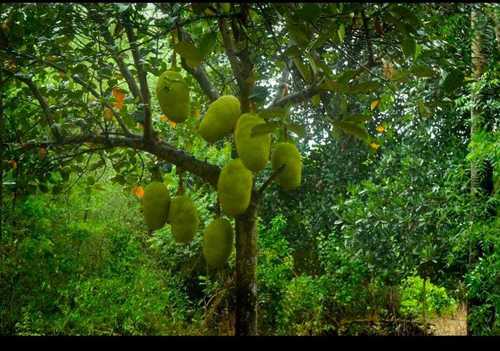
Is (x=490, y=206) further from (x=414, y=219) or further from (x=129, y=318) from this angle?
(x=129, y=318)

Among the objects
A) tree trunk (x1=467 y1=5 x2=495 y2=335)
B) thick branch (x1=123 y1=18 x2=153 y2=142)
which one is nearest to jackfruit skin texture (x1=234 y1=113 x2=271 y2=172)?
thick branch (x1=123 y1=18 x2=153 y2=142)

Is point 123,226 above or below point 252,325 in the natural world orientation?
above

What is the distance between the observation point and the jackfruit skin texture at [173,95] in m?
1.11

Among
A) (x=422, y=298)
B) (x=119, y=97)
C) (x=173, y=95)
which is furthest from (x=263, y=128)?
(x=422, y=298)

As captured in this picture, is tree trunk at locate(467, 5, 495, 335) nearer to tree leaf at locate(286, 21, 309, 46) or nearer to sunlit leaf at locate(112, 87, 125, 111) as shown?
sunlit leaf at locate(112, 87, 125, 111)

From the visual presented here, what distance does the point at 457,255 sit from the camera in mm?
2391

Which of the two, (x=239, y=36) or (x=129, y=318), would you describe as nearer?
(x=239, y=36)

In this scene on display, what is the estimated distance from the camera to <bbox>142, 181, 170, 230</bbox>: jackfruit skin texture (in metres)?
1.22

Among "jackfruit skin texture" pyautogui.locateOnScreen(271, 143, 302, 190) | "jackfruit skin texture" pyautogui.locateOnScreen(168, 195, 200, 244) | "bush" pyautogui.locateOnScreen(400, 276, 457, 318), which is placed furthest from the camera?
"bush" pyautogui.locateOnScreen(400, 276, 457, 318)

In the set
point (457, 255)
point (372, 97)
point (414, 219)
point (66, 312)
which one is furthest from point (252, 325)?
point (66, 312)

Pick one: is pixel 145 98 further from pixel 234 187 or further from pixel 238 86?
pixel 234 187

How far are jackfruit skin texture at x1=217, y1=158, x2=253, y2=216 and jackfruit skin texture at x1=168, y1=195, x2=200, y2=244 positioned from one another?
160 mm

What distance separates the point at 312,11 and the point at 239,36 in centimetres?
29

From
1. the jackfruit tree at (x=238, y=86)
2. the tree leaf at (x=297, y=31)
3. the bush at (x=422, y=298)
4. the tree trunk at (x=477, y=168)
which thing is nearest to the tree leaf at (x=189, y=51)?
the jackfruit tree at (x=238, y=86)
